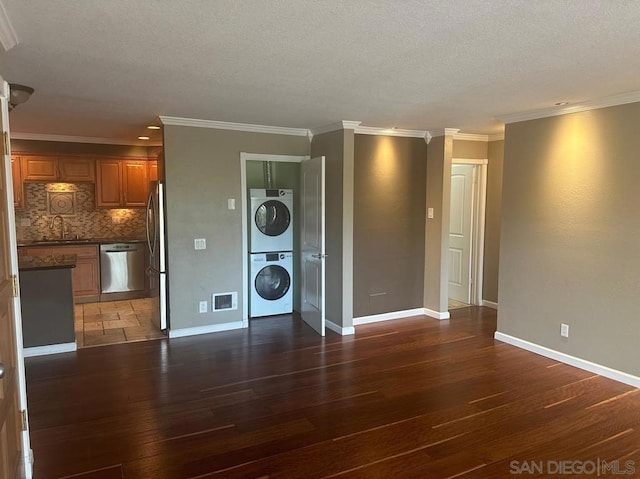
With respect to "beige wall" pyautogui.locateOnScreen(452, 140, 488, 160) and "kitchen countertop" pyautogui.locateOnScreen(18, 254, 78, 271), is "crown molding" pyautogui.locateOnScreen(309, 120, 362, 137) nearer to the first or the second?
"beige wall" pyautogui.locateOnScreen(452, 140, 488, 160)

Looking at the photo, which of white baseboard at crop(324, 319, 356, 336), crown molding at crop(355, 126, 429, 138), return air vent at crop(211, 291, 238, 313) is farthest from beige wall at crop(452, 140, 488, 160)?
return air vent at crop(211, 291, 238, 313)

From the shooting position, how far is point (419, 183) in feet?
18.3

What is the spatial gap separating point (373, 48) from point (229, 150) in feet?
9.37

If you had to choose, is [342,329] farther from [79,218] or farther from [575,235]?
[79,218]

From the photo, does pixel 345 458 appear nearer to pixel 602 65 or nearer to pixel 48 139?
pixel 602 65

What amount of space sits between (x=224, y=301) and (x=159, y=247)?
3.18 ft

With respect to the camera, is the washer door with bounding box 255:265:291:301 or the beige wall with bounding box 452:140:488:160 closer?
the washer door with bounding box 255:265:291:301

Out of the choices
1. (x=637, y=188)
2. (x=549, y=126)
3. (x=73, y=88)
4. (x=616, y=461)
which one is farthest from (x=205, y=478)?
(x=549, y=126)

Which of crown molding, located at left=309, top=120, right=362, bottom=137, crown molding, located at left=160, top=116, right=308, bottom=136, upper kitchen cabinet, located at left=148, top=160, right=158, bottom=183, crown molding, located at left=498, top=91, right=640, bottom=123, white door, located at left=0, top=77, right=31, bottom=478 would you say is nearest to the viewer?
white door, located at left=0, top=77, right=31, bottom=478

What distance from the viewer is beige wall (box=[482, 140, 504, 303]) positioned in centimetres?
584

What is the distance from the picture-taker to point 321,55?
2.53 meters

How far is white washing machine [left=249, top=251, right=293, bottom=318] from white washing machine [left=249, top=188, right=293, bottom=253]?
0.12 metres

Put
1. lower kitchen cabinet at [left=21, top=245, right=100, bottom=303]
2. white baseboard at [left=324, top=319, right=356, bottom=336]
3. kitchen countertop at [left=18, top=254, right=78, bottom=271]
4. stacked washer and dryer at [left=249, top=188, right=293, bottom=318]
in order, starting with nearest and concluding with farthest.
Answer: kitchen countertop at [left=18, top=254, right=78, bottom=271], white baseboard at [left=324, top=319, right=356, bottom=336], stacked washer and dryer at [left=249, top=188, right=293, bottom=318], lower kitchen cabinet at [left=21, top=245, right=100, bottom=303]

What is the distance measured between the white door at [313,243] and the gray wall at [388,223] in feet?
1.79
